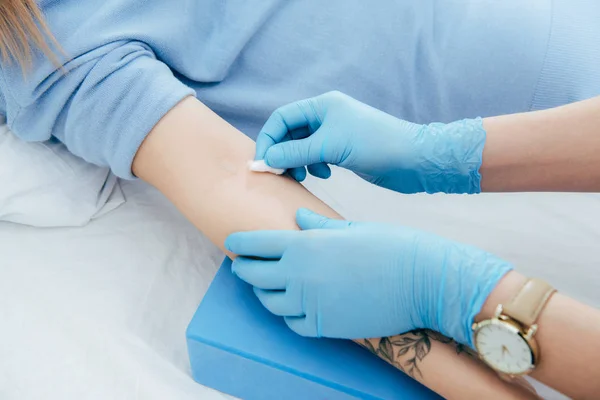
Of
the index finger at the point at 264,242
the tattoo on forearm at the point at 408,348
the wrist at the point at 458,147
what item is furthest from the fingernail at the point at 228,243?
the wrist at the point at 458,147

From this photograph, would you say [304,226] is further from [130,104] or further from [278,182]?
[130,104]

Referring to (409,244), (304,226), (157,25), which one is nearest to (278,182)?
(304,226)

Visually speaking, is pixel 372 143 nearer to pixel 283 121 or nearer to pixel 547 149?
pixel 283 121

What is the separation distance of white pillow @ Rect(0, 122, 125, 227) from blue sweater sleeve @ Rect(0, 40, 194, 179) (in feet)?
0.41

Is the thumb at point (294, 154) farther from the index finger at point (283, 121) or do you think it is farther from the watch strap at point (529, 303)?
the watch strap at point (529, 303)

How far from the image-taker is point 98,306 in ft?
3.02

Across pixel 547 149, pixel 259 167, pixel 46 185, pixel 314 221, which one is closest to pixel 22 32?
pixel 46 185

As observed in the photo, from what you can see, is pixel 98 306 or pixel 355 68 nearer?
pixel 98 306

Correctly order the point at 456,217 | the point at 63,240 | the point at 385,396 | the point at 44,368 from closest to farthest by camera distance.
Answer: the point at 385,396 < the point at 44,368 < the point at 63,240 < the point at 456,217

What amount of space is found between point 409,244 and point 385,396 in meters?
0.21

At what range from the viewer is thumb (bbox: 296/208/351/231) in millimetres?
801

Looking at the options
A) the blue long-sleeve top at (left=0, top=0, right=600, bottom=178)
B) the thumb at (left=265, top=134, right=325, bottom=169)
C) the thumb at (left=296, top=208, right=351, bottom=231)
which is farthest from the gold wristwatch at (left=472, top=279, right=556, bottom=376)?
the blue long-sleeve top at (left=0, top=0, right=600, bottom=178)

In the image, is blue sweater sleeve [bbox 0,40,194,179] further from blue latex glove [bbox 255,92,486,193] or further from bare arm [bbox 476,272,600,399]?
bare arm [bbox 476,272,600,399]

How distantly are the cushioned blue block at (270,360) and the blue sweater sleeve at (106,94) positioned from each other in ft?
0.94
